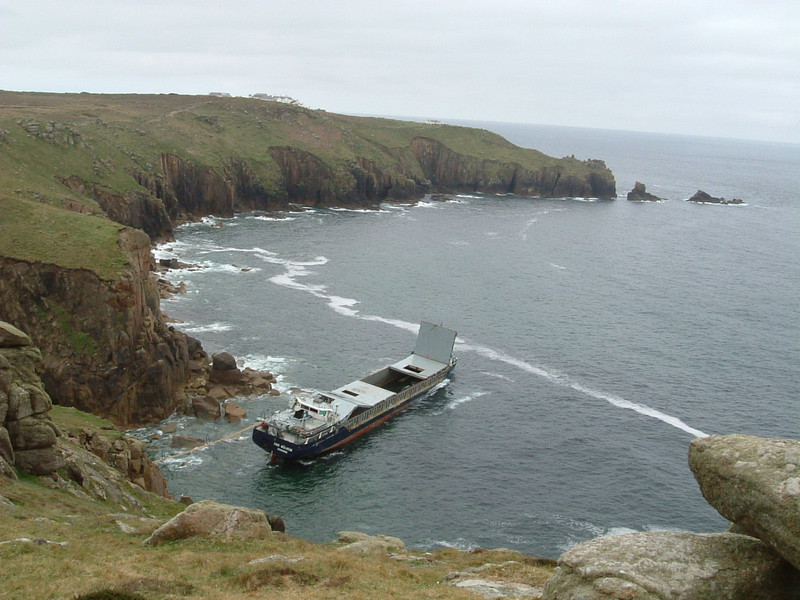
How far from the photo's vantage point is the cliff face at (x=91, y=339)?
2511 inches

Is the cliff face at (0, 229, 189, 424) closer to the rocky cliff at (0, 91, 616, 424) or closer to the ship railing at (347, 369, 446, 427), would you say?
the rocky cliff at (0, 91, 616, 424)

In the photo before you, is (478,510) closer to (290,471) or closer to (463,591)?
(290,471)

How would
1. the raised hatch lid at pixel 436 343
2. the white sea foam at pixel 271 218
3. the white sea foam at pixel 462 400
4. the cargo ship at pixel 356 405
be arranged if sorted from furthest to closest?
1. the white sea foam at pixel 271 218
2. the raised hatch lid at pixel 436 343
3. the white sea foam at pixel 462 400
4. the cargo ship at pixel 356 405

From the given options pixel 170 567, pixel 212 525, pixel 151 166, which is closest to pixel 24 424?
pixel 212 525

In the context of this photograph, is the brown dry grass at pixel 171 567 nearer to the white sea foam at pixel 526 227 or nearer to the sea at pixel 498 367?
the sea at pixel 498 367

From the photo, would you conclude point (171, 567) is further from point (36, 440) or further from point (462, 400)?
point (462, 400)

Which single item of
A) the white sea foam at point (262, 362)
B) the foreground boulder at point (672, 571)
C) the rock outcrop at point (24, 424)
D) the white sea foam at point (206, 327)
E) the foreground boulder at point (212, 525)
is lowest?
the white sea foam at point (262, 362)

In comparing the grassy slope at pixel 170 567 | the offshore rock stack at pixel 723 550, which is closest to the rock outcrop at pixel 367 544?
the grassy slope at pixel 170 567

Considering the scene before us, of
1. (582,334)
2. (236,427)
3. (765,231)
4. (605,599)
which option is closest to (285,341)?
(236,427)

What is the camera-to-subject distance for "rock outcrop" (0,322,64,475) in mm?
37406

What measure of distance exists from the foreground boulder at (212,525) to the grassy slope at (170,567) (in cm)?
65

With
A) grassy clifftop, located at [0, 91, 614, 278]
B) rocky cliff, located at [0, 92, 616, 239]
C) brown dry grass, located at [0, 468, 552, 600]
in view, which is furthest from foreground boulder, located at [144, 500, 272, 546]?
rocky cliff, located at [0, 92, 616, 239]

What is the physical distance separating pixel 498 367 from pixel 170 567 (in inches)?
2431

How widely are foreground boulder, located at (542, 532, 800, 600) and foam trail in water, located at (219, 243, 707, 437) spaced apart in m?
50.5
